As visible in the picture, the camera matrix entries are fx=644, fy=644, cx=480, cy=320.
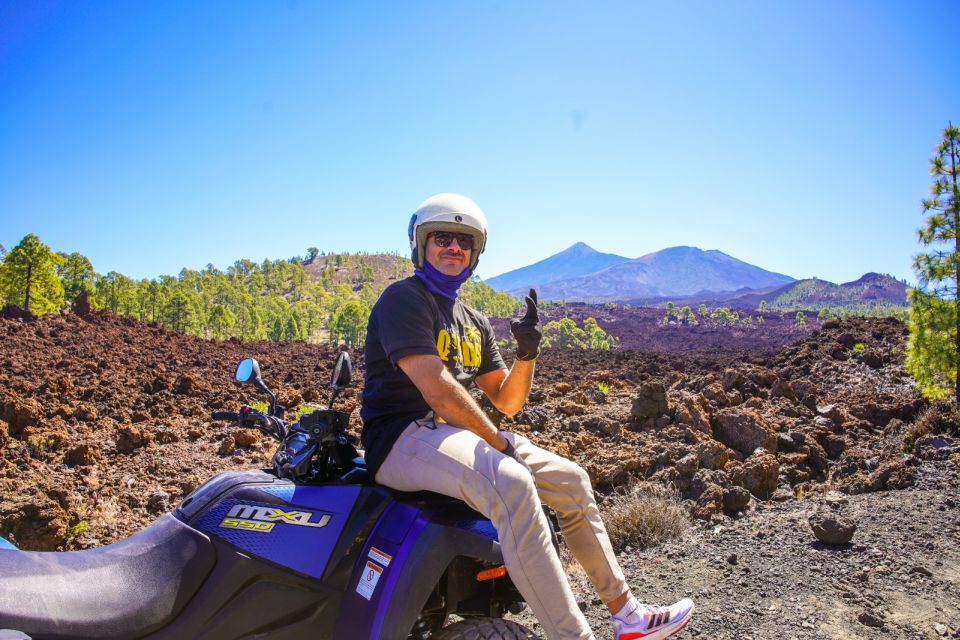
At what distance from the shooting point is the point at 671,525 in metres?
5.08

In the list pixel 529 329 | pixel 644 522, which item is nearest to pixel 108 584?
pixel 529 329

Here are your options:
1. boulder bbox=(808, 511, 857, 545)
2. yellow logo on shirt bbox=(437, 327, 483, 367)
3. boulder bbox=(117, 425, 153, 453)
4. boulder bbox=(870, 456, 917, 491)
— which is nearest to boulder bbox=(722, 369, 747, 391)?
boulder bbox=(870, 456, 917, 491)

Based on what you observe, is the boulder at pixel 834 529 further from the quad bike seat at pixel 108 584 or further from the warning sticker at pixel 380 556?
the quad bike seat at pixel 108 584

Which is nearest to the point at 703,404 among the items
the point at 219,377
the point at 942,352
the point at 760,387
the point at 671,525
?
the point at 760,387

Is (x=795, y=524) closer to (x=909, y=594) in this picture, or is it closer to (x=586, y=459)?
(x=909, y=594)

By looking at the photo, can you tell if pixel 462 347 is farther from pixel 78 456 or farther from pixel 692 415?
pixel 78 456

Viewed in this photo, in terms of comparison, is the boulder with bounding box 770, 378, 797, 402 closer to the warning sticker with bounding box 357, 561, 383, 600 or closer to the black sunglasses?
the black sunglasses

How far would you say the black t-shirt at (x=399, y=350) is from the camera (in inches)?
96.6

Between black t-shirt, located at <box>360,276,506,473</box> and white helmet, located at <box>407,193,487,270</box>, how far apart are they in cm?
17

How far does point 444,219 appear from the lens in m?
2.71

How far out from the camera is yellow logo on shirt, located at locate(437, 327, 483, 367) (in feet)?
8.84

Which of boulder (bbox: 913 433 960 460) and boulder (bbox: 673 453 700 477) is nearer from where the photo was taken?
boulder (bbox: 913 433 960 460)

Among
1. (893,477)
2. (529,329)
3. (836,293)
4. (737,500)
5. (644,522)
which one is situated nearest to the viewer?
(529,329)

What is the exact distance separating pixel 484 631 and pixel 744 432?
5938 millimetres
